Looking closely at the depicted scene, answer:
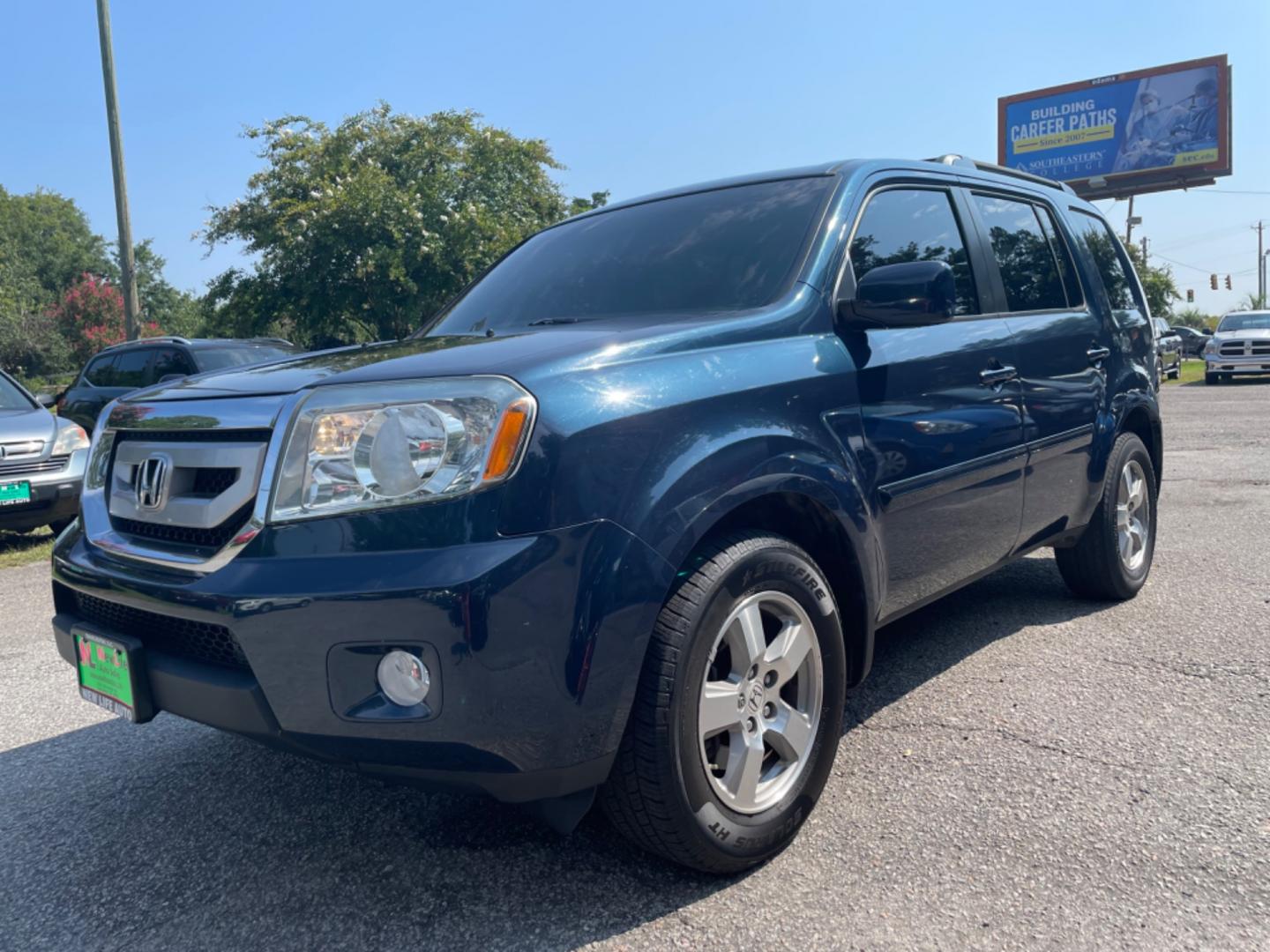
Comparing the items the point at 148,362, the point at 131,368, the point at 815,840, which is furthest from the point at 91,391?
the point at 815,840

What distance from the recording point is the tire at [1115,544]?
4.30 m

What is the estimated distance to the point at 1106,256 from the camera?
4.71m

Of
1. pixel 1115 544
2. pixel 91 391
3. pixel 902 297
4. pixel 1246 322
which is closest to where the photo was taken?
pixel 902 297

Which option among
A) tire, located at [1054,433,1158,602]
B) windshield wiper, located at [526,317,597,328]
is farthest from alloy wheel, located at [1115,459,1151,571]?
windshield wiper, located at [526,317,597,328]

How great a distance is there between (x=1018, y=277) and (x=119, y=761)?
360 cm

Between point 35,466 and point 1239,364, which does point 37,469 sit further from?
point 1239,364

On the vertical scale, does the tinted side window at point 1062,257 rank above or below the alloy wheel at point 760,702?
above

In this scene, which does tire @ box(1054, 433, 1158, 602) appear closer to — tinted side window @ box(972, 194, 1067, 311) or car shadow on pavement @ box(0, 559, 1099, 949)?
tinted side window @ box(972, 194, 1067, 311)

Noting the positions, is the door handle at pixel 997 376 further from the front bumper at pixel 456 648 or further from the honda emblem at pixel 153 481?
the honda emblem at pixel 153 481

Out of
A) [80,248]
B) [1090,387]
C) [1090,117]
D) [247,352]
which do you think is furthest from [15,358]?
[1090,387]

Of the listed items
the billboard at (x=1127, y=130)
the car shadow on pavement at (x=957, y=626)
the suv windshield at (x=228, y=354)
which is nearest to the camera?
the car shadow on pavement at (x=957, y=626)

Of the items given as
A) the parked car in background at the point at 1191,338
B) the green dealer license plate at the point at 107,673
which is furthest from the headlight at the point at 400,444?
the parked car in background at the point at 1191,338

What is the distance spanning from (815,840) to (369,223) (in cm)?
1802

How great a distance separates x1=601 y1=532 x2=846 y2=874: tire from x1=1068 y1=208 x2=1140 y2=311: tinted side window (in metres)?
2.71
